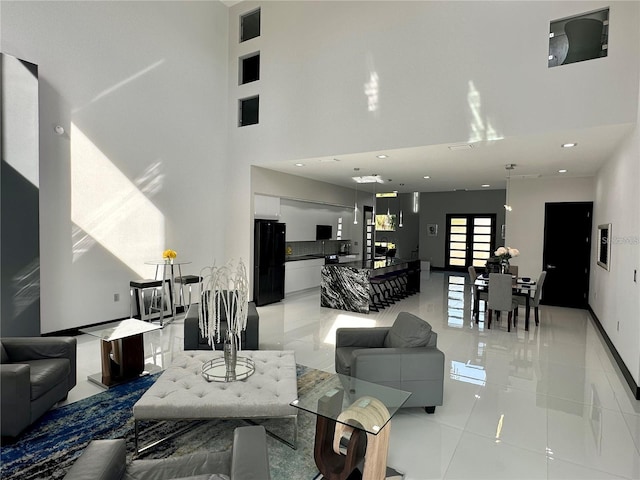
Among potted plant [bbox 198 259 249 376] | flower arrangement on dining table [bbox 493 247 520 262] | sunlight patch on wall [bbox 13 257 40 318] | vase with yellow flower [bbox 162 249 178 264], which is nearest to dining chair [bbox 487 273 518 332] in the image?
flower arrangement on dining table [bbox 493 247 520 262]

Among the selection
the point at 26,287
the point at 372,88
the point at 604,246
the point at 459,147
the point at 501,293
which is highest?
the point at 372,88

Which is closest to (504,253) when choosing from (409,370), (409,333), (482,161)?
(482,161)

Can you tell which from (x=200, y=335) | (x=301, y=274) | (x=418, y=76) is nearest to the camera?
(x=200, y=335)

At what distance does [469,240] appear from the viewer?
1412 centimetres

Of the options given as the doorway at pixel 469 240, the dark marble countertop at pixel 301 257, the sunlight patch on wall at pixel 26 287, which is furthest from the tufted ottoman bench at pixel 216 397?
the doorway at pixel 469 240

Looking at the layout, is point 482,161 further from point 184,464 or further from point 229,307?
point 184,464

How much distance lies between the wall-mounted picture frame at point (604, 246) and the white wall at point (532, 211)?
1718 millimetres

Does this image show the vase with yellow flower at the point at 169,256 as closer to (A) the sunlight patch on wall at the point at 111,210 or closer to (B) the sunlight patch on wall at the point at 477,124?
(A) the sunlight patch on wall at the point at 111,210

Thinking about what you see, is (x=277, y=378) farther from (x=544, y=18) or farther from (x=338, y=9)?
(x=338, y=9)

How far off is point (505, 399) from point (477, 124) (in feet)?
11.5

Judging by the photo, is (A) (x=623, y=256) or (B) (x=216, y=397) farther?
(A) (x=623, y=256)

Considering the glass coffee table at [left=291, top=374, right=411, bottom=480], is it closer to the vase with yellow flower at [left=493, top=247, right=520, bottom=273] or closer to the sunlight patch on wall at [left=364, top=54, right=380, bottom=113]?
the sunlight patch on wall at [left=364, top=54, right=380, bottom=113]

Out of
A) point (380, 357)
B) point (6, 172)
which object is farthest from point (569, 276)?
point (6, 172)

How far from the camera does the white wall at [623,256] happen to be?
13.1ft
